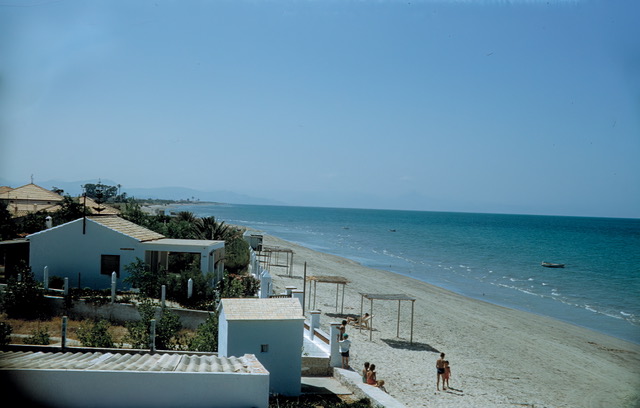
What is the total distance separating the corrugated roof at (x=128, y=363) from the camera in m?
6.15

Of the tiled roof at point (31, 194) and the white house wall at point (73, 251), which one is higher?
the tiled roof at point (31, 194)

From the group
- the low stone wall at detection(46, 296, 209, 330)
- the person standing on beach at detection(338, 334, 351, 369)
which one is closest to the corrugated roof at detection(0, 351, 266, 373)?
the person standing on beach at detection(338, 334, 351, 369)

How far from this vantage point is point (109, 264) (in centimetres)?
1917

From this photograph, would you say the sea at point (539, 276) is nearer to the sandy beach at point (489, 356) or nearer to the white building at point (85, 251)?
the sandy beach at point (489, 356)

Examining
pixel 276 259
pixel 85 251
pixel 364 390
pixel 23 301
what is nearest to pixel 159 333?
pixel 364 390

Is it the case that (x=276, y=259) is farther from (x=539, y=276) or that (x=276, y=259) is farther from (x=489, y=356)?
(x=489, y=356)

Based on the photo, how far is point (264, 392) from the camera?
6320mm

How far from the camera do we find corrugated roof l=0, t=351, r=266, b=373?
20.2ft

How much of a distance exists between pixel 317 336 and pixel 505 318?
15373 mm

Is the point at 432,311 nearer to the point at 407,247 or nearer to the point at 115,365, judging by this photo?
the point at 115,365

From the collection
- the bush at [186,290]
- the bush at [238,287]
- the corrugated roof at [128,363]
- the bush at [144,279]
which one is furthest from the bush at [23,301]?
the corrugated roof at [128,363]

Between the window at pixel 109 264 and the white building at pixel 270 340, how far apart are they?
32.8 ft

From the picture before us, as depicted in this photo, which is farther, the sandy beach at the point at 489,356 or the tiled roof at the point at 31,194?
the tiled roof at the point at 31,194

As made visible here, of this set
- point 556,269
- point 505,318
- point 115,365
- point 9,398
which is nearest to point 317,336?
point 115,365
